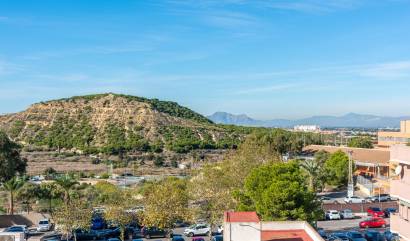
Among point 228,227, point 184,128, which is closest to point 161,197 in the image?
point 228,227

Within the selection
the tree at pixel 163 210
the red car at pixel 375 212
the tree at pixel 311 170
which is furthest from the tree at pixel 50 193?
the red car at pixel 375 212

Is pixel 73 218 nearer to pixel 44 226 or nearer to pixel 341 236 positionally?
pixel 44 226

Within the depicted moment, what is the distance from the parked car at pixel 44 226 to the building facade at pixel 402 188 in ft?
104

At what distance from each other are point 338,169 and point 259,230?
48810mm

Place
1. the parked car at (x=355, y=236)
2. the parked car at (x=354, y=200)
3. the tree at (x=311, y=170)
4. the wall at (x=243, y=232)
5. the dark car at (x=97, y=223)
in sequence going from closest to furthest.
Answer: the wall at (x=243, y=232) < the parked car at (x=355, y=236) < the dark car at (x=97, y=223) < the tree at (x=311, y=170) < the parked car at (x=354, y=200)

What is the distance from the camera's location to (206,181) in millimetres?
43375

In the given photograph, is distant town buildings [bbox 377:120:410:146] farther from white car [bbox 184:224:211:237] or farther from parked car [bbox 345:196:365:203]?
white car [bbox 184:224:211:237]

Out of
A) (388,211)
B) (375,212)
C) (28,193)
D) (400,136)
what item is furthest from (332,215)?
(400,136)

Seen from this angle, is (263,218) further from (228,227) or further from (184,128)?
(184,128)

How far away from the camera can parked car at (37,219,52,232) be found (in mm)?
44938

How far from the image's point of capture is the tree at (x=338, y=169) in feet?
219

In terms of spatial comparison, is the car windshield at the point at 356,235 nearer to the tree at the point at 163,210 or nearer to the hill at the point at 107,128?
the tree at the point at 163,210

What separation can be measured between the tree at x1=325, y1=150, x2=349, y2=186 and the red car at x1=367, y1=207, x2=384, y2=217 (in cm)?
1518

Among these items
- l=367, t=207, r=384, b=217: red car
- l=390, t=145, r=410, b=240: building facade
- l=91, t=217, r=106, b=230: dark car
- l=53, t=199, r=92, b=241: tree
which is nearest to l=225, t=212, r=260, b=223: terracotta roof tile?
l=390, t=145, r=410, b=240: building facade
